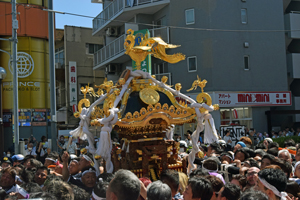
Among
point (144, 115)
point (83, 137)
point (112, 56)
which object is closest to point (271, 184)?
point (144, 115)

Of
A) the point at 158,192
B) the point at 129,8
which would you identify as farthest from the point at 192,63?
the point at 158,192

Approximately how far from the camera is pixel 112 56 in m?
23.9

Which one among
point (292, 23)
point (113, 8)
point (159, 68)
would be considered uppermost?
point (113, 8)

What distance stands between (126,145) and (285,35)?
20.0 m

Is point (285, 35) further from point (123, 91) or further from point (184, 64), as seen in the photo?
point (123, 91)

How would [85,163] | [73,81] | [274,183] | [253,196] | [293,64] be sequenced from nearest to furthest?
1. [253,196]
2. [274,183]
3. [85,163]
4. [293,64]
5. [73,81]

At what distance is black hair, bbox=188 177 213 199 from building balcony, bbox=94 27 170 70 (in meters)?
17.5

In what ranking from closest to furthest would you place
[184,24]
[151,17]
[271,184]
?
[271,184] → [184,24] → [151,17]

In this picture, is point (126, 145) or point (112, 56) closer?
point (126, 145)

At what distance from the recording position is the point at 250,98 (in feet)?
68.5

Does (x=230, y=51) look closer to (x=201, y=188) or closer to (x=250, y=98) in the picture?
(x=250, y=98)

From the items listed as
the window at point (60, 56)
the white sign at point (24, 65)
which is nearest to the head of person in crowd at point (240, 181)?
the white sign at point (24, 65)

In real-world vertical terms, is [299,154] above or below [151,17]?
below

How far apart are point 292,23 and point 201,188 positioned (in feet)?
72.8
